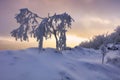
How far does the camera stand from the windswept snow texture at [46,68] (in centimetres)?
1300

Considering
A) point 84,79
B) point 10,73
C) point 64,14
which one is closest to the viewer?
point 10,73

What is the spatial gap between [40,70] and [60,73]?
996 mm

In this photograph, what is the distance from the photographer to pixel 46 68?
13.8 metres

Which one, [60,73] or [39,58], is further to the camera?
[39,58]

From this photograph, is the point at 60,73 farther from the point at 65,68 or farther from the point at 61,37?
the point at 61,37

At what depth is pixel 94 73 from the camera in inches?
612

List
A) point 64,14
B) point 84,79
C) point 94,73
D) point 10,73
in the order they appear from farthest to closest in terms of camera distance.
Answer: point 64,14 < point 94,73 < point 84,79 < point 10,73

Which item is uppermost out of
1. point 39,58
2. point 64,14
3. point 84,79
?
point 64,14

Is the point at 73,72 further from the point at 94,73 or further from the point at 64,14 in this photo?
the point at 64,14

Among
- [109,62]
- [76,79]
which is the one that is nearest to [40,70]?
[76,79]

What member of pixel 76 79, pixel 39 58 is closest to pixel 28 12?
pixel 39 58

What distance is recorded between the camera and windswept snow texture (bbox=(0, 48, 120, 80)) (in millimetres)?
13000

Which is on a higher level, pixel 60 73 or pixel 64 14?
pixel 64 14

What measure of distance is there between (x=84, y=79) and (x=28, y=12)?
688cm
